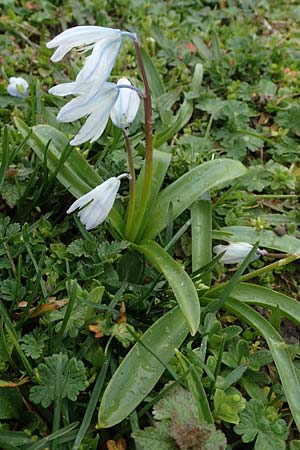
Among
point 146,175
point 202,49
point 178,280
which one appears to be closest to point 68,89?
point 146,175

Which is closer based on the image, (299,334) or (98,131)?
(98,131)

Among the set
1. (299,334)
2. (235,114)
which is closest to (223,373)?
(299,334)

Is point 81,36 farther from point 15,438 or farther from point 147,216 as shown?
point 15,438

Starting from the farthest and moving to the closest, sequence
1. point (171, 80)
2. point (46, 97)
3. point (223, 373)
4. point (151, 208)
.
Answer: point (171, 80)
point (46, 97)
point (151, 208)
point (223, 373)

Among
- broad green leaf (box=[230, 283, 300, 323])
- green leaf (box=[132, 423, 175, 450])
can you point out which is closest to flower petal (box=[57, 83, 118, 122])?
broad green leaf (box=[230, 283, 300, 323])

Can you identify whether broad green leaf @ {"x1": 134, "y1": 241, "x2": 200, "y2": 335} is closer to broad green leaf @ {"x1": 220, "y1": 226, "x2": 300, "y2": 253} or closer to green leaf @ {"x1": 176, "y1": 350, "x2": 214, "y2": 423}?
green leaf @ {"x1": 176, "y1": 350, "x2": 214, "y2": 423}

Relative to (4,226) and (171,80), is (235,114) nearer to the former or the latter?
(171,80)

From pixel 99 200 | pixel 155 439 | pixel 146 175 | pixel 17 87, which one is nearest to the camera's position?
pixel 155 439
